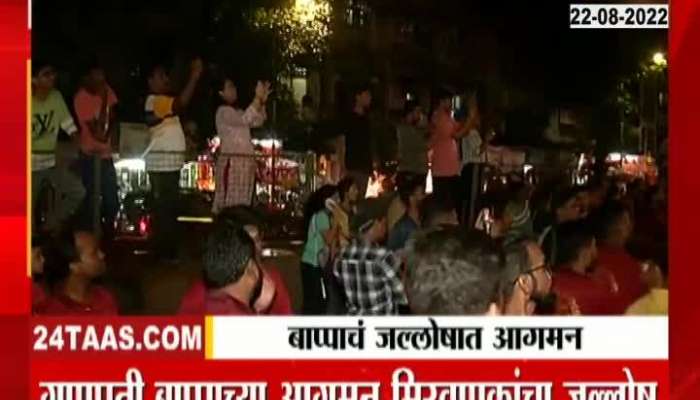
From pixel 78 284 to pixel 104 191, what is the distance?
25 cm

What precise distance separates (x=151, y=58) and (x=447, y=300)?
952 mm

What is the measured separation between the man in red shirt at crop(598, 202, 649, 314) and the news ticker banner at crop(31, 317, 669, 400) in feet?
0.23

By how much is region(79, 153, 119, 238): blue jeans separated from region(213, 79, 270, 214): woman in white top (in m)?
0.25

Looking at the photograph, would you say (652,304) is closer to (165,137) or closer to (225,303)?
(225,303)

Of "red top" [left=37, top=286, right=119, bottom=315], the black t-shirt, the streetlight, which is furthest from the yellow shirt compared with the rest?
"red top" [left=37, top=286, right=119, bottom=315]

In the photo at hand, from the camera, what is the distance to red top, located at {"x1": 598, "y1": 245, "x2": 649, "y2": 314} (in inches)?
159

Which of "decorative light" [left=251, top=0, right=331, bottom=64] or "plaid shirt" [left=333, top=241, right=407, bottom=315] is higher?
"decorative light" [left=251, top=0, right=331, bottom=64]

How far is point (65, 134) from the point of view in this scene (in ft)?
13.1

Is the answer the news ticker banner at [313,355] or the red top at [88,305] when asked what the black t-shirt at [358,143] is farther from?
the red top at [88,305]

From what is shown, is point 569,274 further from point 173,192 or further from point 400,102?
point 173,192

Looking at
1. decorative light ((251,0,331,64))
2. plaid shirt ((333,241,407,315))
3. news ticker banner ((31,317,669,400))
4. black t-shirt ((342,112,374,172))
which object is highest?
decorative light ((251,0,331,64))

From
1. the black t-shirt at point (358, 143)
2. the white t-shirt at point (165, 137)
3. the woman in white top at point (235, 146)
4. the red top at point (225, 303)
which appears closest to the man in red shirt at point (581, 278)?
the black t-shirt at point (358, 143)

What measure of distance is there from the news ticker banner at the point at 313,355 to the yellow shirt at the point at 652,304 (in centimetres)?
2

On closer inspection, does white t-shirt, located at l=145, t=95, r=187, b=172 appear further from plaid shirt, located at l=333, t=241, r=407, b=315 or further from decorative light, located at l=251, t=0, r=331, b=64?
plaid shirt, located at l=333, t=241, r=407, b=315
